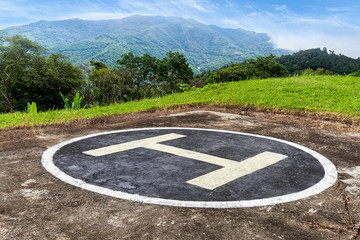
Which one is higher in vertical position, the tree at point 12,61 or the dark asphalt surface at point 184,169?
the tree at point 12,61

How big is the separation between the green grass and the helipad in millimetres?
2794

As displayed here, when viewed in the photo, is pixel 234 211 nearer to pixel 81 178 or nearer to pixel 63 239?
pixel 63 239

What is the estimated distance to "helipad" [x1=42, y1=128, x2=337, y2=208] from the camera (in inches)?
109

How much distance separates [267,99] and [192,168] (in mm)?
6118

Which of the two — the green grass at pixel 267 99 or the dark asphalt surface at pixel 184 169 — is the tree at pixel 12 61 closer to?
the green grass at pixel 267 99

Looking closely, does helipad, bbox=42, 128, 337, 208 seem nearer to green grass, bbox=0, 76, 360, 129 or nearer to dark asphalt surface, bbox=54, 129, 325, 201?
dark asphalt surface, bbox=54, 129, 325, 201

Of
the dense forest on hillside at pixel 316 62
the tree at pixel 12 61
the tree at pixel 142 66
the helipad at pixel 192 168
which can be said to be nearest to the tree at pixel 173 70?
the tree at pixel 142 66

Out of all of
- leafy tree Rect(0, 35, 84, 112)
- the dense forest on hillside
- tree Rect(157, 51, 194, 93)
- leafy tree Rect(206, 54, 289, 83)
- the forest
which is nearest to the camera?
the forest

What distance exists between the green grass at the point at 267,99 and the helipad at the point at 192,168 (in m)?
2.79

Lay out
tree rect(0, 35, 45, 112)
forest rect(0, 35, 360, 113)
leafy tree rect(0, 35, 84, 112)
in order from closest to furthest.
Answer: forest rect(0, 35, 360, 113), tree rect(0, 35, 45, 112), leafy tree rect(0, 35, 84, 112)

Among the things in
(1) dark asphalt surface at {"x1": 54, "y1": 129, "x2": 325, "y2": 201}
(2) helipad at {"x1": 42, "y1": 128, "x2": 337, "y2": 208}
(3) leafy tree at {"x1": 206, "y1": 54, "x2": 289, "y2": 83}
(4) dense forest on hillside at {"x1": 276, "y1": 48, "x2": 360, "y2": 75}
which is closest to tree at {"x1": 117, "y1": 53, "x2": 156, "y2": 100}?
(3) leafy tree at {"x1": 206, "y1": 54, "x2": 289, "y2": 83}

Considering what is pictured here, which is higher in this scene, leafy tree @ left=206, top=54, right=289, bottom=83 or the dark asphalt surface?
leafy tree @ left=206, top=54, right=289, bottom=83

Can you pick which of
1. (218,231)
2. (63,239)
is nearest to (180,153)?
(218,231)

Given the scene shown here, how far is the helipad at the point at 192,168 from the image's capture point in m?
2.78
